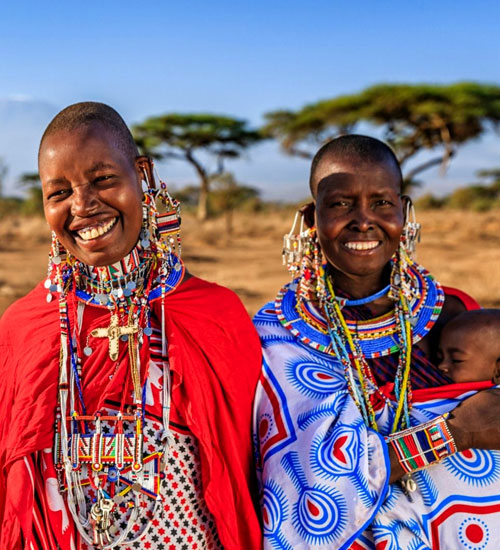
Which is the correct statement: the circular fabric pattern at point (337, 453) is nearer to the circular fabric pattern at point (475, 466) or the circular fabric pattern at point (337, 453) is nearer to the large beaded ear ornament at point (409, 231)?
the circular fabric pattern at point (475, 466)

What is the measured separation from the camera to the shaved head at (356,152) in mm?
2365

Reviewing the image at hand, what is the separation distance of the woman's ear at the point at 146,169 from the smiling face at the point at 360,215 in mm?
673

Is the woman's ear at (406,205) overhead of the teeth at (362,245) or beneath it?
overhead

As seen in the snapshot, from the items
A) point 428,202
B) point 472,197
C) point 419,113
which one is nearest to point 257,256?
point 419,113

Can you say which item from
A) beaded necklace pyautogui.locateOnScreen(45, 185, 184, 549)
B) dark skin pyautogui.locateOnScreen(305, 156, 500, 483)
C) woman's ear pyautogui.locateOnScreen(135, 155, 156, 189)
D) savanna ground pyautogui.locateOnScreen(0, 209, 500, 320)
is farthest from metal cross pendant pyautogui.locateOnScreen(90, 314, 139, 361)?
savanna ground pyautogui.locateOnScreen(0, 209, 500, 320)

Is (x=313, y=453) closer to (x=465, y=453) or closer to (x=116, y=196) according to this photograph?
(x=465, y=453)

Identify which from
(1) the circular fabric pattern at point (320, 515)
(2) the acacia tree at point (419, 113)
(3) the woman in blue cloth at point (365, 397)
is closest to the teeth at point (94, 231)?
(3) the woman in blue cloth at point (365, 397)

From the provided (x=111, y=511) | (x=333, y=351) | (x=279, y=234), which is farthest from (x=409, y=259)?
(x=279, y=234)

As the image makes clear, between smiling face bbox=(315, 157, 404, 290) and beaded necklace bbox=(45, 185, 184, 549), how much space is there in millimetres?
601

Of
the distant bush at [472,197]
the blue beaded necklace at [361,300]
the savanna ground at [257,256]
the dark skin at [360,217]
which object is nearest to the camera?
the dark skin at [360,217]

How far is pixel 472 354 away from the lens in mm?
2191

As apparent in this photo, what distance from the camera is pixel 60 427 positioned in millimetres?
1943

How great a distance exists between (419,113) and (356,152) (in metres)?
19.2

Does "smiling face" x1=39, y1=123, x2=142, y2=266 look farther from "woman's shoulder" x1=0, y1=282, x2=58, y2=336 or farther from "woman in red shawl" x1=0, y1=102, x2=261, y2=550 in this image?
"woman's shoulder" x1=0, y1=282, x2=58, y2=336
